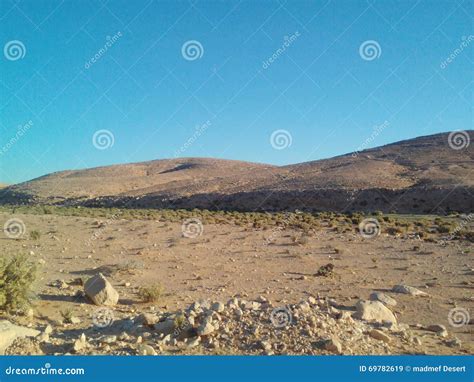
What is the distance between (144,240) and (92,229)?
4.37 metres

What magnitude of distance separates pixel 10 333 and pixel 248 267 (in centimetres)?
829

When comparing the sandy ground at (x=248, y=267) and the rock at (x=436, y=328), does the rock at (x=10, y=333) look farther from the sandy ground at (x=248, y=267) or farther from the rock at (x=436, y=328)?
the rock at (x=436, y=328)

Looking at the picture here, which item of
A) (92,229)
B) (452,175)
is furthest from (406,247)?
(452,175)

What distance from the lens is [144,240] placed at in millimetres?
18422

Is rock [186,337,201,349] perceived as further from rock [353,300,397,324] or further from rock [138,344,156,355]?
rock [353,300,397,324]

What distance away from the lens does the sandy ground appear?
9695 millimetres

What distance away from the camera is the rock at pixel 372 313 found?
7.68 m

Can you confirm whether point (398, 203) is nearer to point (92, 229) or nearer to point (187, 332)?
point (92, 229)

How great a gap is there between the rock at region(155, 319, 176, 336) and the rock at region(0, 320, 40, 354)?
193 centimetres

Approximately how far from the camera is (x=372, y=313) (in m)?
7.81
